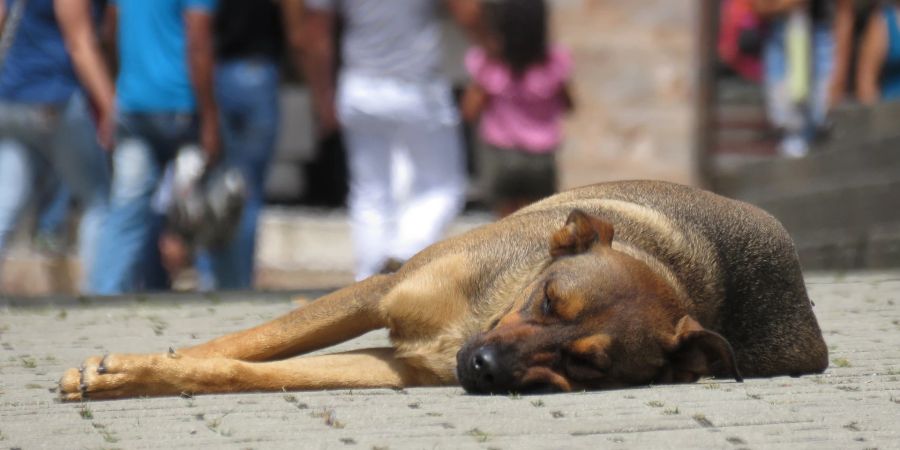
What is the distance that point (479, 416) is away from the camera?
523 cm

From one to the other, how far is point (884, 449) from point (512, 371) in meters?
1.21

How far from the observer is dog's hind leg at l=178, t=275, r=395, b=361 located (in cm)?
604

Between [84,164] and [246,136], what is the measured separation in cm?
97

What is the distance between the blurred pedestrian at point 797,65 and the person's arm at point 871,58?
343 millimetres

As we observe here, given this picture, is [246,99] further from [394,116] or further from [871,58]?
[871,58]

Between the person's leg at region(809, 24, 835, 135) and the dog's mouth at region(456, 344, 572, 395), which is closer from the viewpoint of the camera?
the dog's mouth at region(456, 344, 572, 395)

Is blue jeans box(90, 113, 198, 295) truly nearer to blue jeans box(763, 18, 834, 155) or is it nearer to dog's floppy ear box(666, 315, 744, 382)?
dog's floppy ear box(666, 315, 744, 382)

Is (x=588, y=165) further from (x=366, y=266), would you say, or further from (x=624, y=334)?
(x=624, y=334)

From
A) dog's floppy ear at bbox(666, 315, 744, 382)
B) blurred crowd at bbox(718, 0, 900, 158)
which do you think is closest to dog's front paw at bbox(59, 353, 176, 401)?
dog's floppy ear at bbox(666, 315, 744, 382)

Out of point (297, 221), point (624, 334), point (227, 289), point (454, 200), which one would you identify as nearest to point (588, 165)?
point (297, 221)

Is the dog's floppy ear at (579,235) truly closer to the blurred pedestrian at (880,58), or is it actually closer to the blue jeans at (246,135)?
the blue jeans at (246,135)

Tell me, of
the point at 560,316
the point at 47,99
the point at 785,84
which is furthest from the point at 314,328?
the point at 785,84

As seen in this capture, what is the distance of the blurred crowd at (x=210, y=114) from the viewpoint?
9.37 meters

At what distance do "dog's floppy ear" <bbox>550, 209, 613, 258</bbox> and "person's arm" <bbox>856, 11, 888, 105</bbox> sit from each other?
739 cm
